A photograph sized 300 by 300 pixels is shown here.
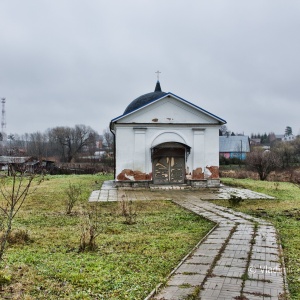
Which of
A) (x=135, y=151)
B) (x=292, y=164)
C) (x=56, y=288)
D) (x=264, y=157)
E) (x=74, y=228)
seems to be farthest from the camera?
(x=292, y=164)

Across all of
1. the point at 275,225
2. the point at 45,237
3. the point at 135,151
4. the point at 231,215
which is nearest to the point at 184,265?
the point at 45,237

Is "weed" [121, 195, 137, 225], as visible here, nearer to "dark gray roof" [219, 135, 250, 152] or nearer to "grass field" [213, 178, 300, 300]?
"grass field" [213, 178, 300, 300]

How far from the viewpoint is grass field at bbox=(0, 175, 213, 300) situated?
451 centimetres

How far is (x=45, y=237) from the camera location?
768cm

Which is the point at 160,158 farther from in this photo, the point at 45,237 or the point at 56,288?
the point at 56,288

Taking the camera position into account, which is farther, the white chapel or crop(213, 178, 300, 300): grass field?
the white chapel

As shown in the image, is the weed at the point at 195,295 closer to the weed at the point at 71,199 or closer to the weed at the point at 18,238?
the weed at the point at 18,238

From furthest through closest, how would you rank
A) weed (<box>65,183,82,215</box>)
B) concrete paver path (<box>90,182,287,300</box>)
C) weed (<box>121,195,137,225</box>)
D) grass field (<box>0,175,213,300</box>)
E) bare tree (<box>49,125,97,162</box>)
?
bare tree (<box>49,125,97,162</box>)
weed (<box>65,183,82,215</box>)
weed (<box>121,195,137,225</box>)
grass field (<box>0,175,213,300</box>)
concrete paver path (<box>90,182,287,300</box>)

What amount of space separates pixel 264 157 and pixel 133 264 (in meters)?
26.8

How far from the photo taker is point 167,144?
20359 mm

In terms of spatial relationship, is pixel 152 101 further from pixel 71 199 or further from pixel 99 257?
pixel 99 257

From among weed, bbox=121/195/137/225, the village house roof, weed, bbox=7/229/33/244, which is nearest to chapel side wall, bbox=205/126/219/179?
the village house roof

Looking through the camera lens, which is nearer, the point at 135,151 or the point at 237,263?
the point at 237,263

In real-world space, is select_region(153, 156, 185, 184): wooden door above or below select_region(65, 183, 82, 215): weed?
above
